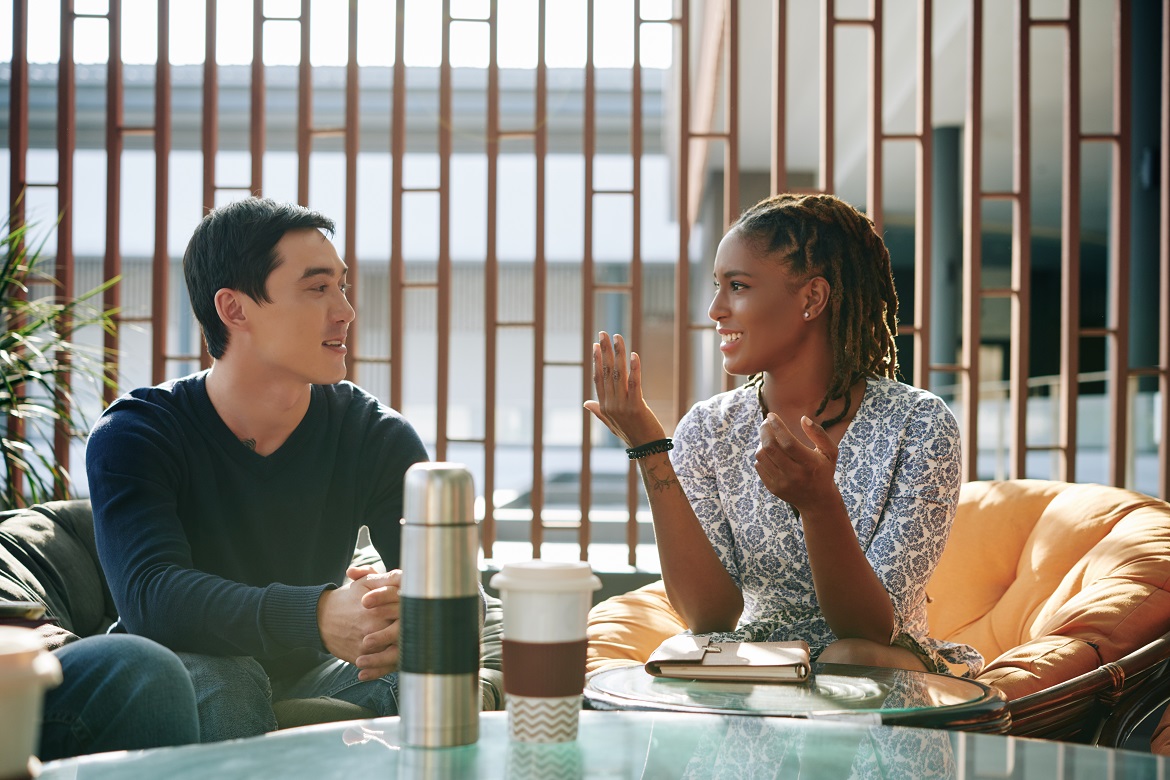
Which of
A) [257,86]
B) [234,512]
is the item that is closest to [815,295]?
[234,512]

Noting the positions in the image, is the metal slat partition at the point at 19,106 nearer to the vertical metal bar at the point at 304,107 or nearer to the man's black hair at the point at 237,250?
the vertical metal bar at the point at 304,107

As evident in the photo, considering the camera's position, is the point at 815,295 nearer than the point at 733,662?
No

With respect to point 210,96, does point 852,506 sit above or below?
below

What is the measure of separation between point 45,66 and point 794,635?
944cm

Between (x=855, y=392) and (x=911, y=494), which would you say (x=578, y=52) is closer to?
(x=855, y=392)

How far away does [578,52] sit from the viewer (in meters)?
3.07

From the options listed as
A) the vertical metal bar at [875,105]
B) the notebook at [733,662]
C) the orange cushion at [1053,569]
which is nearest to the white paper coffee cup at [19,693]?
the notebook at [733,662]

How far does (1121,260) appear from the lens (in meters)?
3.05

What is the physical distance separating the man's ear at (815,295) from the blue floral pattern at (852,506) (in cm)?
17

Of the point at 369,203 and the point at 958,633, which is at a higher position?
the point at 369,203

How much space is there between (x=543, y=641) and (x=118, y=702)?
57 centimetres

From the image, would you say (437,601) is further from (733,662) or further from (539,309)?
(539,309)

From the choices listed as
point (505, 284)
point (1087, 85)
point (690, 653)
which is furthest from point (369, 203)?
point (690, 653)

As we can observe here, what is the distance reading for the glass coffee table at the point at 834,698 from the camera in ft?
3.80
